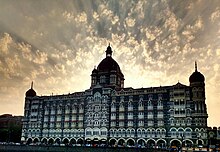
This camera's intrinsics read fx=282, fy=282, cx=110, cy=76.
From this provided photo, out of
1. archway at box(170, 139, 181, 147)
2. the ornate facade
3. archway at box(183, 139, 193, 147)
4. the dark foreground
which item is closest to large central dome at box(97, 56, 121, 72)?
the ornate facade

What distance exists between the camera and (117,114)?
339 feet

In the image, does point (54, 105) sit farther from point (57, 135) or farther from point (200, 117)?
point (200, 117)

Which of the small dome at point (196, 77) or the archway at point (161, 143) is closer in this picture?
the small dome at point (196, 77)

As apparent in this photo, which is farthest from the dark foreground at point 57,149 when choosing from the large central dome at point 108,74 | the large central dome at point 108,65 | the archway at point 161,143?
the large central dome at point 108,65

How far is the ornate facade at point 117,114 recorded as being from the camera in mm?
90812

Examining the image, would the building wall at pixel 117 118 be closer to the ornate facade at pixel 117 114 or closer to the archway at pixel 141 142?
the ornate facade at pixel 117 114

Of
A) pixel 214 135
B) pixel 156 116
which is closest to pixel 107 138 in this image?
pixel 156 116

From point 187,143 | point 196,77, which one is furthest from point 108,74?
point 187,143

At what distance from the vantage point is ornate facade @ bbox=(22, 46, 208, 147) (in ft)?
298

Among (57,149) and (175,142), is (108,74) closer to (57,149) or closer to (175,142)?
(57,149)

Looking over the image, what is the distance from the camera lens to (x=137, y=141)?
96.7 m

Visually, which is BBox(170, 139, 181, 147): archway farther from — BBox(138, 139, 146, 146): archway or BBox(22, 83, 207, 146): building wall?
BBox(138, 139, 146, 146): archway

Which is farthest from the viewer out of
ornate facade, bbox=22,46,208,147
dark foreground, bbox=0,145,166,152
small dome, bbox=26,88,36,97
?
small dome, bbox=26,88,36,97

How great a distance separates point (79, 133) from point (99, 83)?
2097 cm
